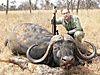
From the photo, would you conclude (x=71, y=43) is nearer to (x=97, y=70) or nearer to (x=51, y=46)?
(x=51, y=46)

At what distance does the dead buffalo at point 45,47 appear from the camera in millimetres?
4252

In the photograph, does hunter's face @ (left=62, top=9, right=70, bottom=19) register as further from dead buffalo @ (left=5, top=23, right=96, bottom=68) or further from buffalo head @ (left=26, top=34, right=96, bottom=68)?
buffalo head @ (left=26, top=34, right=96, bottom=68)

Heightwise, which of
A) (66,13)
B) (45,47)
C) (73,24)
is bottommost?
(45,47)

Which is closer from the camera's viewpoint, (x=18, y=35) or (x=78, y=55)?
(x=78, y=55)

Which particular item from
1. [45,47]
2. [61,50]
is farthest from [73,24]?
[61,50]

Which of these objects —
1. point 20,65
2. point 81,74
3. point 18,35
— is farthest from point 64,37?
point 18,35

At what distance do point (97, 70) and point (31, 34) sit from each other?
1.69 meters

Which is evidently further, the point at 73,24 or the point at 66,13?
the point at 73,24

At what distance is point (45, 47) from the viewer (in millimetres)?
4836

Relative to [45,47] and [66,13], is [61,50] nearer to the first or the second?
[45,47]

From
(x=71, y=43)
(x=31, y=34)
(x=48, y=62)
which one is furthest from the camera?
(x=31, y=34)

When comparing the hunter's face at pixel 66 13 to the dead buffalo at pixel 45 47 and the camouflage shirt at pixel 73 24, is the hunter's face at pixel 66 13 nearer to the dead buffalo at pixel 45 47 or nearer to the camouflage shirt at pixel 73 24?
the camouflage shirt at pixel 73 24

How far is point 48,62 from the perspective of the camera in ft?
15.4

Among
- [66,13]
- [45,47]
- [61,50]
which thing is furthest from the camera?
[66,13]
